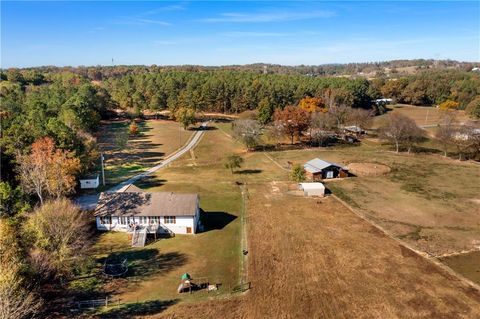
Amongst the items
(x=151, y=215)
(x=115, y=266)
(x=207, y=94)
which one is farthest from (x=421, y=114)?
(x=115, y=266)

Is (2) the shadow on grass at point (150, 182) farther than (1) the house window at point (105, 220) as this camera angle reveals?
Yes

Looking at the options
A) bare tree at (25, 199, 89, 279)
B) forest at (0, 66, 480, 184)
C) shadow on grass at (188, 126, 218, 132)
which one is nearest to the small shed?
bare tree at (25, 199, 89, 279)

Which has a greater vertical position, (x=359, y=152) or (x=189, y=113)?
(x=189, y=113)

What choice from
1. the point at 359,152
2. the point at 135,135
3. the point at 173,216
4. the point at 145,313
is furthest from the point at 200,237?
the point at 135,135

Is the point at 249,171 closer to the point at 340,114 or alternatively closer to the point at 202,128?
the point at 202,128

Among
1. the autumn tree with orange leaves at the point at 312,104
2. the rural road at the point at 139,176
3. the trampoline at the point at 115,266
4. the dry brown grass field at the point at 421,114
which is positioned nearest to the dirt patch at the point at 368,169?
the rural road at the point at 139,176

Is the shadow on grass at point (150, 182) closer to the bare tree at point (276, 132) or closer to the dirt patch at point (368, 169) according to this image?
the bare tree at point (276, 132)

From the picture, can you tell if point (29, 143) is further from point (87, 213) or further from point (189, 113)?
point (189, 113)
